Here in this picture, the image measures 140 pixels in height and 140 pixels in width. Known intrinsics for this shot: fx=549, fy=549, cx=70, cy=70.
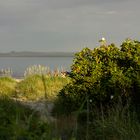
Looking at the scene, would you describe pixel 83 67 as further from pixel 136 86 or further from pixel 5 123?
pixel 5 123

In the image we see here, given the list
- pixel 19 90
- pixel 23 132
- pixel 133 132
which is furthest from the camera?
pixel 19 90

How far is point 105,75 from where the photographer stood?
36.2 feet

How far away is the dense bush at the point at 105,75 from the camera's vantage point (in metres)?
10.7

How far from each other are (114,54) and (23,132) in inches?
254

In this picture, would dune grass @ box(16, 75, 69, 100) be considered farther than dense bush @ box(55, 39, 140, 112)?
Yes

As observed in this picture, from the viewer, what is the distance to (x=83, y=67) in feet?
36.9

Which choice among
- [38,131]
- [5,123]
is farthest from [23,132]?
[5,123]

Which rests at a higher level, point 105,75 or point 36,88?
point 105,75

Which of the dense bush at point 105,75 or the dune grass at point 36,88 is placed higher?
the dense bush at point 105,75

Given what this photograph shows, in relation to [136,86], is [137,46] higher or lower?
higher

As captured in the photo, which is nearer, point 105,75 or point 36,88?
point 105,75

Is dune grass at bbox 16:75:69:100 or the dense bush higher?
the dense bush

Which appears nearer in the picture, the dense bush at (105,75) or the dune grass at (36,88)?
the dense bush at (105,75)

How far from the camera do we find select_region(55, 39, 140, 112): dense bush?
10.7m
